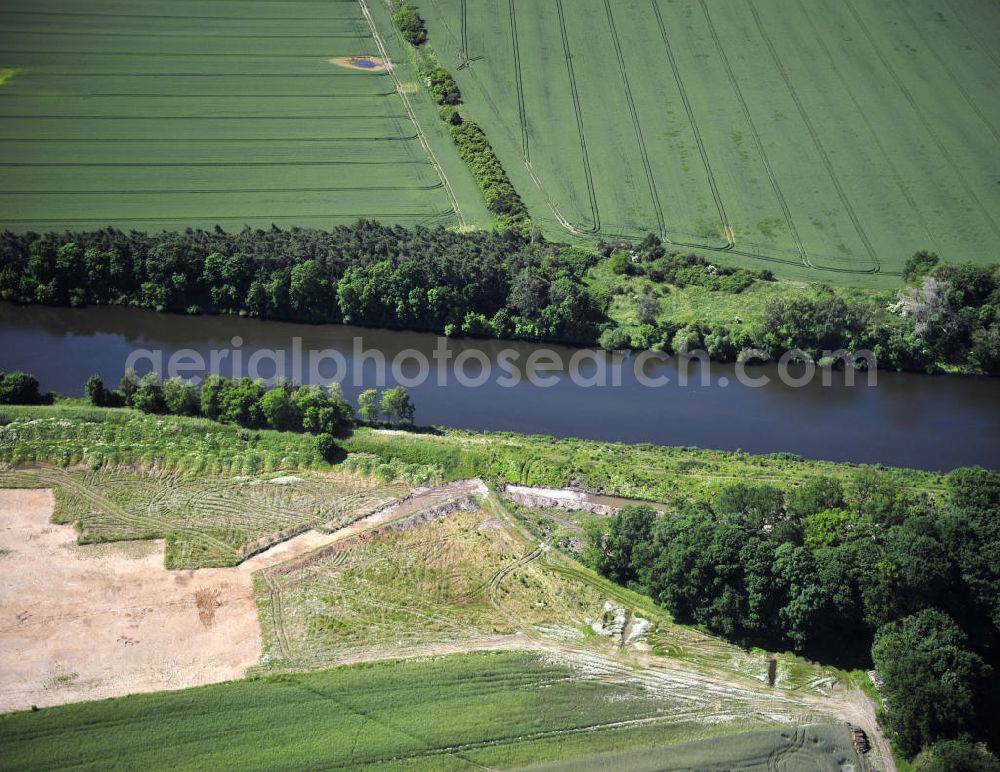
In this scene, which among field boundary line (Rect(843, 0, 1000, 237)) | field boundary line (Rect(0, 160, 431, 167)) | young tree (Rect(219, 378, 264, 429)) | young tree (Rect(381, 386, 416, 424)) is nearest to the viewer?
young tree (Rect(381, 386, 416, 424))

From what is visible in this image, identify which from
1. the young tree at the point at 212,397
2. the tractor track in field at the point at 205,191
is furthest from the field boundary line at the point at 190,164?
the young tree at the point at 212,397

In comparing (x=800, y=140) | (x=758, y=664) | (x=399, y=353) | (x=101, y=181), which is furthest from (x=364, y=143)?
(x=758, y=664)

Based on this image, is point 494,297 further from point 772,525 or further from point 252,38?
point 252,38

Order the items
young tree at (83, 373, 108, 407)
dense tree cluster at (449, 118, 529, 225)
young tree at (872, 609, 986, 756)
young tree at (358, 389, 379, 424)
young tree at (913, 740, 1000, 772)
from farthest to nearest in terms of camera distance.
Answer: dense tree cluster at (449, 118, 529, 225)
young tree at (83, 373, 108, 407)
young tree at (358, 389, 379, 424)
young tree at (872, 609, 986, 756)
young tree at (913, 740, 1000, 772)

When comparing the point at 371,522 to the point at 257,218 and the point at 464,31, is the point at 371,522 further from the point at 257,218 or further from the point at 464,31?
the point at 464,31

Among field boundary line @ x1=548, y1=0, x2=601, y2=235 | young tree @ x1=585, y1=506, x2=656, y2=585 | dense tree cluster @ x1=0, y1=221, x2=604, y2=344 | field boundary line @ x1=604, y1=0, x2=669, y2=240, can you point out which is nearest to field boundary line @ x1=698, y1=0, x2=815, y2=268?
field boundary line @ x1=604, y1=0, x2=669, y2=240

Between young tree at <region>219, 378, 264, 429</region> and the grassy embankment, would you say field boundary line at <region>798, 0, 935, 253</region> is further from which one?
young tree at <region>219, 378, 264, 429</region>
